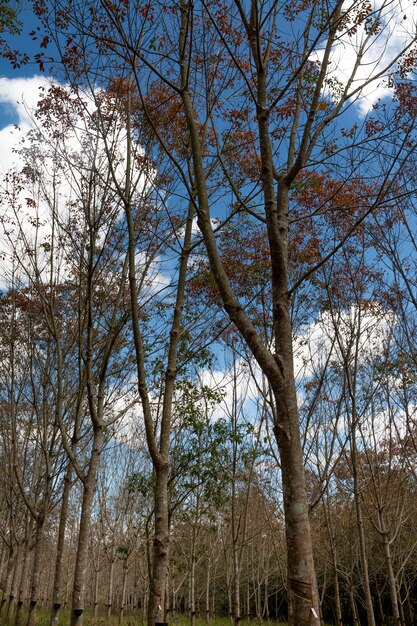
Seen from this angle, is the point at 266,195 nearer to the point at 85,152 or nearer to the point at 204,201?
the point at 204,201

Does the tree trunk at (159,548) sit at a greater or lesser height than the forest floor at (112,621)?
greater

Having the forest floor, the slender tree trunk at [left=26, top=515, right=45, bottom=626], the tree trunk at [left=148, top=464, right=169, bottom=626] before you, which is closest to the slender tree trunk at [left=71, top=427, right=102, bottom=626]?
the tree trunk at [left=148, top=464, right=169, bottom=626]

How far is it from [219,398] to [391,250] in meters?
3.56

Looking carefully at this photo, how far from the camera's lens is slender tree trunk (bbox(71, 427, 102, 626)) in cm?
616

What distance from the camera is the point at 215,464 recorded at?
29.0 ft

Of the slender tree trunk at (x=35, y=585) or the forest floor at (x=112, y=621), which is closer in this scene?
the slender tree trunk at (x=35, y=585)

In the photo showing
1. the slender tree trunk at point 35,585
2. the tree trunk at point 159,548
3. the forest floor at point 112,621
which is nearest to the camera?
the tree trunk at point 159,548

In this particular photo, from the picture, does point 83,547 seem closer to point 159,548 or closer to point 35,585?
point 159,548

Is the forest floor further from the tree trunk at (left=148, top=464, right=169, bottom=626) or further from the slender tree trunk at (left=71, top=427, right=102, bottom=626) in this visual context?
the tree trunk at (left=148, top=464, right=169, bottom=626)

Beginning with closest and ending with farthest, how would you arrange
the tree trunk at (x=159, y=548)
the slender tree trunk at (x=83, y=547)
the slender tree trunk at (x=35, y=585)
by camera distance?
the tree trunk at (x=159, y=548) < the slender tree trunk at (x=83, y=547) < the slender tree trunk at (x=35, y=585)

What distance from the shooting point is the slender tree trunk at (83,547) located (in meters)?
6.16

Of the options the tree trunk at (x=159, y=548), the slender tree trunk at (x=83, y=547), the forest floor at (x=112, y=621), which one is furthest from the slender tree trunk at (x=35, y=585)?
the tree trunk at (x=159, y=548)

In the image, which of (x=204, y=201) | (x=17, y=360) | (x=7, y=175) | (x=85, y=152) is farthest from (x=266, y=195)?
(x=17, y=360)

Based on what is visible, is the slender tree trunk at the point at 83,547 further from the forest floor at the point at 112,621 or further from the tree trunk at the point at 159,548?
the forest floor at the point at 112,621
